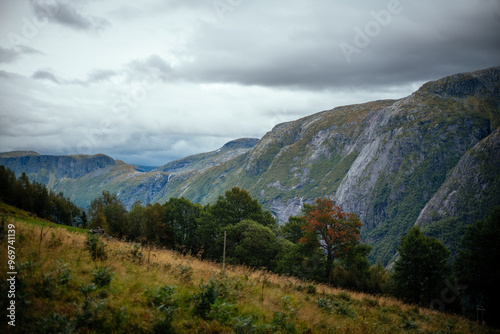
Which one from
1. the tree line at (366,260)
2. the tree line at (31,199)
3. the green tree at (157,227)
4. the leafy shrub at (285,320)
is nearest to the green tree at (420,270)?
the tree line at (366,260)

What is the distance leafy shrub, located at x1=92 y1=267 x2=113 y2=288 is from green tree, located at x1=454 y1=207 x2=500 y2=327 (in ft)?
155

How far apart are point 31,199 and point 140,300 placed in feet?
343

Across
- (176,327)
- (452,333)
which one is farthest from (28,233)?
(452,333)

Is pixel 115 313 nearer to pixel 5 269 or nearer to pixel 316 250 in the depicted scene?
pixel 5 269

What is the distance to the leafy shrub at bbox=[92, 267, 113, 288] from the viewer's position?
1044 centimetres

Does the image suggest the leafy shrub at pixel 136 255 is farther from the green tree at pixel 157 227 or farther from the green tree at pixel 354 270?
the green tree at pixel 157 227

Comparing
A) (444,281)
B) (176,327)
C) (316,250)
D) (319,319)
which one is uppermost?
(176,327)

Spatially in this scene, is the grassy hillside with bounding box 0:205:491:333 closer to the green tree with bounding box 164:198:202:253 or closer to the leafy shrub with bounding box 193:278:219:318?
the leafy shrub with bounding box 193:278:219:318

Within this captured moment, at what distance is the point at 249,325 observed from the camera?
385 inches

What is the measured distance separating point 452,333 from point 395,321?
3.15 meters

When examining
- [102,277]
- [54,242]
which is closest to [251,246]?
[54,242]

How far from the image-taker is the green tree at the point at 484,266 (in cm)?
3791

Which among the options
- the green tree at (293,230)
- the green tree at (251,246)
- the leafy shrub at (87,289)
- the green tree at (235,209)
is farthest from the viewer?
the green tree at (293,230)

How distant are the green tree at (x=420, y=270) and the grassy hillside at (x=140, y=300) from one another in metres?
30.7
